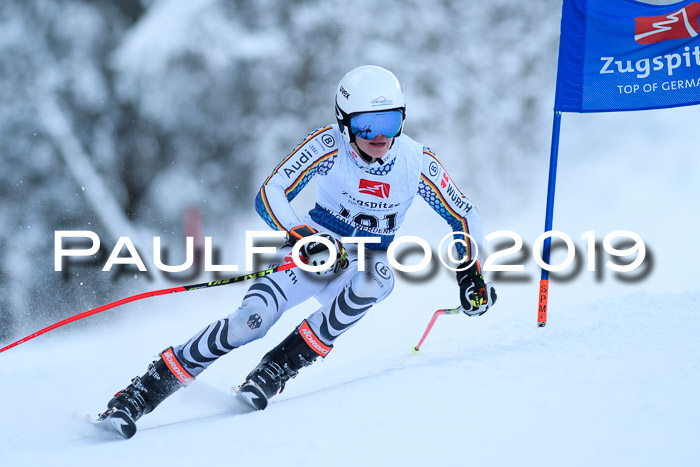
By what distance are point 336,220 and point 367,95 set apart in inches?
29.6

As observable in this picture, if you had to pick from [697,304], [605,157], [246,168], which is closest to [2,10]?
[246,168]

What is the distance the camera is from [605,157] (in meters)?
11.3

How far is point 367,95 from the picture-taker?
340 cm

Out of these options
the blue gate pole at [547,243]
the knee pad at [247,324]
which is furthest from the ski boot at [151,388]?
the blue gate pole at [547,243]

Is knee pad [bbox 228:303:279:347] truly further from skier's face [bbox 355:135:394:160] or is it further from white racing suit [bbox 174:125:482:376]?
skier's face [bbox 355:135:394:160]

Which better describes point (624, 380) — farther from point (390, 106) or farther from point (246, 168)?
point (246, 168)

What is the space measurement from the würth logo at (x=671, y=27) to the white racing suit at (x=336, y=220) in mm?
1724

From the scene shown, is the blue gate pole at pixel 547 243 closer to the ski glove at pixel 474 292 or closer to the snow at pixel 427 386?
the snow at pixel 427 386

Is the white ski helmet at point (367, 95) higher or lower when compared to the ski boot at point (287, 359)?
higher

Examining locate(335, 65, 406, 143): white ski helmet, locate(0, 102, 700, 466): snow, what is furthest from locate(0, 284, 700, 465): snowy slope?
locate(335, 65, 406, 143): white ski helmet

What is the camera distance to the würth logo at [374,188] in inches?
144

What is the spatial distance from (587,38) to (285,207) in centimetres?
240

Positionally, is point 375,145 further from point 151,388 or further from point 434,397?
point 151,388

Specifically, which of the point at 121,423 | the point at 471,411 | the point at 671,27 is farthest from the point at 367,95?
the point at 671,27
